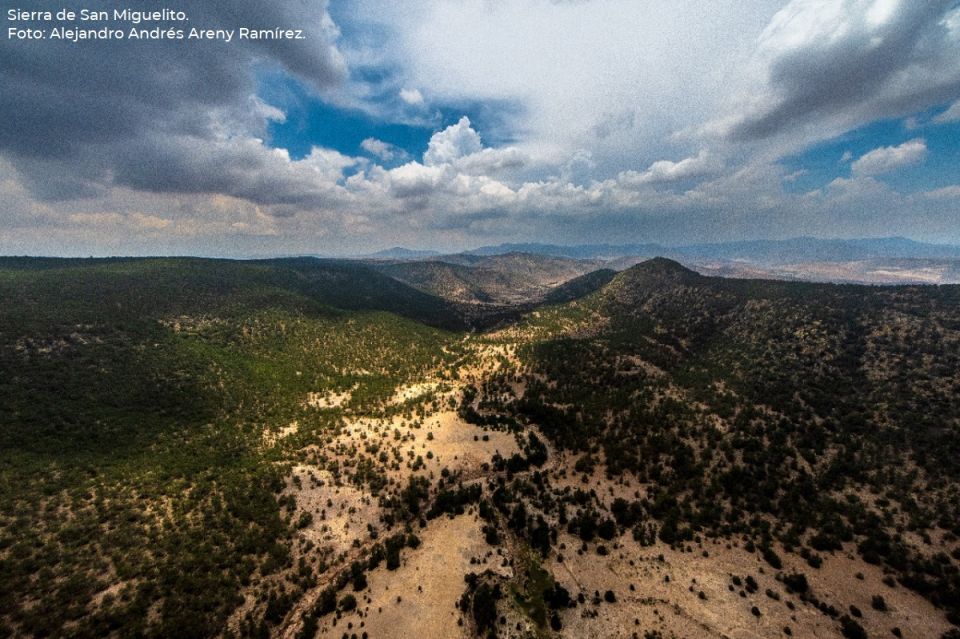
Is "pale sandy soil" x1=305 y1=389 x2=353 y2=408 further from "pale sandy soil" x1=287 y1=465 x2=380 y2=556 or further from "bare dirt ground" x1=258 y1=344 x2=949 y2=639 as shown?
"bare dirt ground" x1=258 y1=344 x2=949 y2=639

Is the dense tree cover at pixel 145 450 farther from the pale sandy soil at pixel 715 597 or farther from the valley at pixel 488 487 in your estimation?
the pale sandy soil at pixel 715 597

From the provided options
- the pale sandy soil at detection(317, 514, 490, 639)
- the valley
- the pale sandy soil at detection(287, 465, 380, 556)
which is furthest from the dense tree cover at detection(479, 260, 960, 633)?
the pale sandy soil at detection(287, 465, 380, 556)

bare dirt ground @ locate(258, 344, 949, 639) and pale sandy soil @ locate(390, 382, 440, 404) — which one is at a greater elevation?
pale sandy soil @ locate(390, 382, 440, 404)

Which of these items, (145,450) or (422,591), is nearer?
(422,591)

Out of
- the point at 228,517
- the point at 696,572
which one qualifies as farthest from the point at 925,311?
the point at 228,517

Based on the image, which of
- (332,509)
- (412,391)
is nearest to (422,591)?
(332,509)

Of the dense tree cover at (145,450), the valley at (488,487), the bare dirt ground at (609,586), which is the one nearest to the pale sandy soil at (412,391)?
the valley at (488,487)

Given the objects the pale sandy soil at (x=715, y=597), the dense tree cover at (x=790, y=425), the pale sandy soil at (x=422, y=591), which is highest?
the dense tree cover at (x=790, y=425)

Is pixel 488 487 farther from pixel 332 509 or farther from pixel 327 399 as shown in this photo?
pixel 327 399

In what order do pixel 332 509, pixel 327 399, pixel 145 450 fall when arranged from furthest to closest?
pixel 327 399
pixel 145 450
pixel 332 509

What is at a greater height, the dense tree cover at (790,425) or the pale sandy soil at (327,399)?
the dense tree cover at (790,425)

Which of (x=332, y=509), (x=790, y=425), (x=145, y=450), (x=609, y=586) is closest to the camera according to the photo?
(x=609, y=586)

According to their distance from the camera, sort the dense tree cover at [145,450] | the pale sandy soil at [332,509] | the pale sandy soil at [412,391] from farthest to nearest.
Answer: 1. the pale sandy soil at [412,391]
2. the pale sandy soil at [332,509]
3. the dense tree cover at [145,450]
